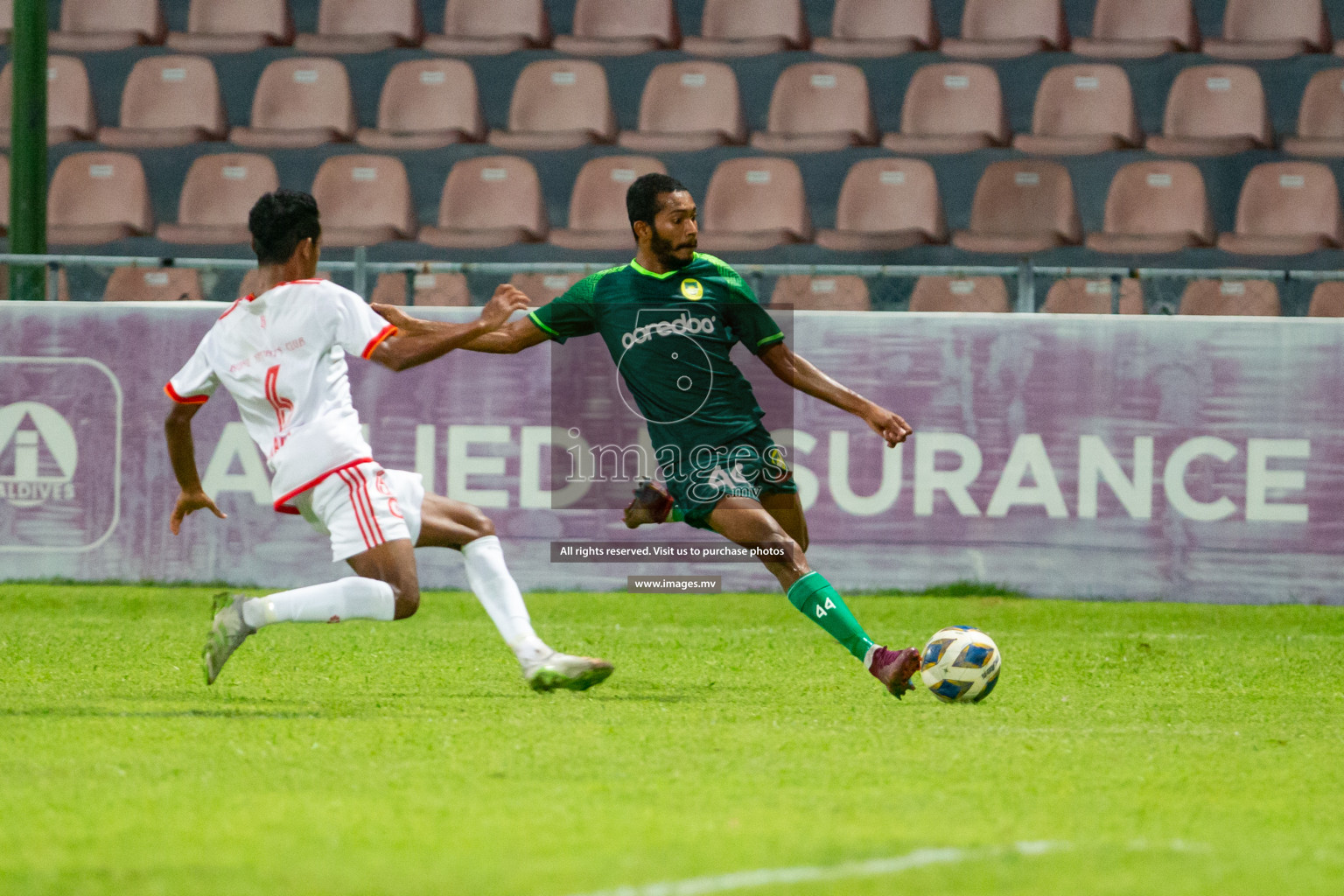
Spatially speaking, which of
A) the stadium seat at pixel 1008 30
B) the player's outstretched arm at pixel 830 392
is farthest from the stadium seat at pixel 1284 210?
the player's outstretched arm at pixel 830 392

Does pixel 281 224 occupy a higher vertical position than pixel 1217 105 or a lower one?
lower

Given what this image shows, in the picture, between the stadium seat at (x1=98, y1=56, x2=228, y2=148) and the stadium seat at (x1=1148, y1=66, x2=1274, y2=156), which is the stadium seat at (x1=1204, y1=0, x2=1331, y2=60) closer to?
the stadium seat at (x1=1148, y1=66, x2=1274, y2=156)

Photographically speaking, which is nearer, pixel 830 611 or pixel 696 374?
pixel 830 611

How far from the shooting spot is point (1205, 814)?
13.2ft

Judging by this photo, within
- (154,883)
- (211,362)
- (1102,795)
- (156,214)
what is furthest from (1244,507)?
(156,214)

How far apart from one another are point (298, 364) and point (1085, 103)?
8676 mm

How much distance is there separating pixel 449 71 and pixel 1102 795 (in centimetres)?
1015

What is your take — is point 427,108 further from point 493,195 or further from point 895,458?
point 895,458

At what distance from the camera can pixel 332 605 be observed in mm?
5562

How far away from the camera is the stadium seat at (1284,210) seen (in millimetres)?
11672

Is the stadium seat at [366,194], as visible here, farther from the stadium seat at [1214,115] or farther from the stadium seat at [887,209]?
the stadium seat at [1214,115]

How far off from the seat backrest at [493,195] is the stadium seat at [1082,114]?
3625mm

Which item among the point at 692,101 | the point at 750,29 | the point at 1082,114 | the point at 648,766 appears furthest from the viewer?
the point at 750,29

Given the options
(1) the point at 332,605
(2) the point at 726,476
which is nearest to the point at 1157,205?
(2) the point at 726,476
